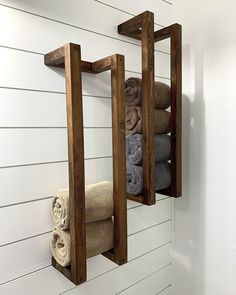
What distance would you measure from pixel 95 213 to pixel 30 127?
1.26 ft

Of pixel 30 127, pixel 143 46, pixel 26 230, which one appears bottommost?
pixel 26 230

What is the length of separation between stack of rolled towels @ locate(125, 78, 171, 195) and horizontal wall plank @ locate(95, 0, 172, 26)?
0.35 meters

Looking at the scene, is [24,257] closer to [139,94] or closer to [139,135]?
[139,135]

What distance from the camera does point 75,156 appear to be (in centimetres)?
83

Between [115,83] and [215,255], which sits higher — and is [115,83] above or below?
above

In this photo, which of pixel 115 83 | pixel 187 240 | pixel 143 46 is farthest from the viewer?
pixel 187 240

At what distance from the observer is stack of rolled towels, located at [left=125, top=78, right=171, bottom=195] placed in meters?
1.12

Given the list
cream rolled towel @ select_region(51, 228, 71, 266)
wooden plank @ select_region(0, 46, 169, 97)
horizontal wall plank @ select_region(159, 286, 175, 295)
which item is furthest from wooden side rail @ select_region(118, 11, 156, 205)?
horizontal wall plank @ select_region(159, 286, 175, 295)

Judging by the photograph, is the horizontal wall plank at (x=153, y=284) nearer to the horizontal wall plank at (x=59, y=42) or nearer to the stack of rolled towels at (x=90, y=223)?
the stack of rolled towels at (x=90, y=223)

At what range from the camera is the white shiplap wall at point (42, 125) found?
0.89 meters

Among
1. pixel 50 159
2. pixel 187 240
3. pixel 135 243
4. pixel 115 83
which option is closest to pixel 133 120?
pixel 115 83

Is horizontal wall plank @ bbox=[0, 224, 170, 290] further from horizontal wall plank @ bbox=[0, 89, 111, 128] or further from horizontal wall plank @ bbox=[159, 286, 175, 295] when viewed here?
horizontal wall plank @ bbox=[159, 286, 175, 295]

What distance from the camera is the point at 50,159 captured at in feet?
3.27

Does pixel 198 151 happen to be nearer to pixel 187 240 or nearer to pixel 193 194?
pixel 193 194
